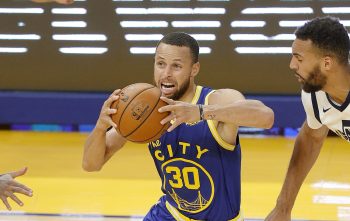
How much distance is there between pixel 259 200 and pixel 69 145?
9.28 feet

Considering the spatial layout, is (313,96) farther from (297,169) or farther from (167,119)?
(167,119)

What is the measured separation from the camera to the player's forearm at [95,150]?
4.66m

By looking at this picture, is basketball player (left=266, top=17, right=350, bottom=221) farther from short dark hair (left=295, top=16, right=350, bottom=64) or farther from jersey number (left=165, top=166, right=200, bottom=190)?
jersey number (left=165, top=166, right=200, bottom=190)

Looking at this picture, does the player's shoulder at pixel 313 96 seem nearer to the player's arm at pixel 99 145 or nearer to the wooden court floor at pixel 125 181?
the player's arm at pixel 99 145

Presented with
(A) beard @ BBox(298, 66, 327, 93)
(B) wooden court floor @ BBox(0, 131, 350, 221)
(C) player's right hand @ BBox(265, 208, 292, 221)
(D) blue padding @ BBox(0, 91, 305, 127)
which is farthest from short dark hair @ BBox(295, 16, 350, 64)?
(D) blue padding @ BBox(0, 91, 305, 127)

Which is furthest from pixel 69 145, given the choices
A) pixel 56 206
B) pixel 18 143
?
pixel 56 206

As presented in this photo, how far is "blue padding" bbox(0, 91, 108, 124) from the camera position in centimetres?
975

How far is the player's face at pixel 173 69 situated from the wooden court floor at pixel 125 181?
2.12 meters

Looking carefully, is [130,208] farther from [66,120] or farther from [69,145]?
[66,120]

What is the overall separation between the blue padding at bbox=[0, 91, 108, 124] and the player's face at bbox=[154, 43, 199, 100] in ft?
16.9

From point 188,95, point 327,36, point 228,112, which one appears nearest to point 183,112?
point 228,112

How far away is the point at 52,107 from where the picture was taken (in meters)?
9.80

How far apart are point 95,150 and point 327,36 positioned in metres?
1.49

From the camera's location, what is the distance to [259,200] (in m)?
7.09
